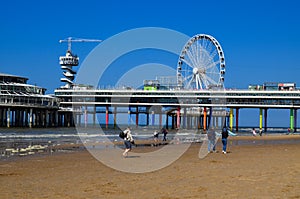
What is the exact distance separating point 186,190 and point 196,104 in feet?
265

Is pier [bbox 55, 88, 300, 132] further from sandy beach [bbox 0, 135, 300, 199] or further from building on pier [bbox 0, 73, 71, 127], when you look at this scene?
sandy beach [bbox 0, 135, 300, 199]

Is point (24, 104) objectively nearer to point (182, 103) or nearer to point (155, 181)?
point (182, 103)

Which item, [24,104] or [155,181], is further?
[24,104]

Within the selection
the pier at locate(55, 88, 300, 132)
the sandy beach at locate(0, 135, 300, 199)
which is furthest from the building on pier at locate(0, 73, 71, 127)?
the sandy beach at locate(0, 135, 300, 199)

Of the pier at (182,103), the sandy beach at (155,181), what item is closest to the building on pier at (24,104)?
the pier at (182,103)

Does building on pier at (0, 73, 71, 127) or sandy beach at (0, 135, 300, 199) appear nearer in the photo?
sandy beach at (0, 135, 300, 199)

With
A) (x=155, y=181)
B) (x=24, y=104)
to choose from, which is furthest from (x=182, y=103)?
(x=155, y=181)

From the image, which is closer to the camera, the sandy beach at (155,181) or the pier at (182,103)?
the sandy beach at (155,181)

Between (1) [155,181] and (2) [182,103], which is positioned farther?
(2) [182,103]

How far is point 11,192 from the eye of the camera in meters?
10.1

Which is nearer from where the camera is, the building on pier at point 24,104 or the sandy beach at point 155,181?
the sandy beach at point 155,181

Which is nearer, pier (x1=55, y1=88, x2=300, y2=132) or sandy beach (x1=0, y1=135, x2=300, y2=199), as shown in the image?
sandy beach (x1=0, y1=135, x2=300, y2=199)

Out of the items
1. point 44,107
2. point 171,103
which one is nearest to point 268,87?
point 171,103

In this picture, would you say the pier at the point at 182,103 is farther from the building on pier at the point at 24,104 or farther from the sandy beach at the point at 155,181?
the sandy beach at the point at 155,181
